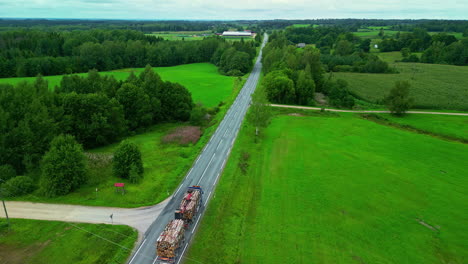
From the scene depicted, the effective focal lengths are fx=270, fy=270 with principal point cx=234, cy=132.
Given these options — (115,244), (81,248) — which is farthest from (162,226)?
(81,248)

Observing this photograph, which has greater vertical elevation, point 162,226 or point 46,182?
point 46,182

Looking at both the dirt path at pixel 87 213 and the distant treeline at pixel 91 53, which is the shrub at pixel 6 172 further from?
the distant treeline at pixel 91 53

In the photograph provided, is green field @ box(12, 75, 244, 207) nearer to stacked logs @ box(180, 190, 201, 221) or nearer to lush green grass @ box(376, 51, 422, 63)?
stacked logs @ box(180, 190, 201, 221)

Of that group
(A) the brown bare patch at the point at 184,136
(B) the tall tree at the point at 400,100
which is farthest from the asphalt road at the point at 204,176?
(B) the tall tree at the point at 400,100

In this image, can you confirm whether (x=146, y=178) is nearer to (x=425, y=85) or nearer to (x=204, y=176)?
(x=204, y=176)

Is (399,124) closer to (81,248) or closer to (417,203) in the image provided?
(417,203)

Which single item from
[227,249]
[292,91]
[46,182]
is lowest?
[227,249]
